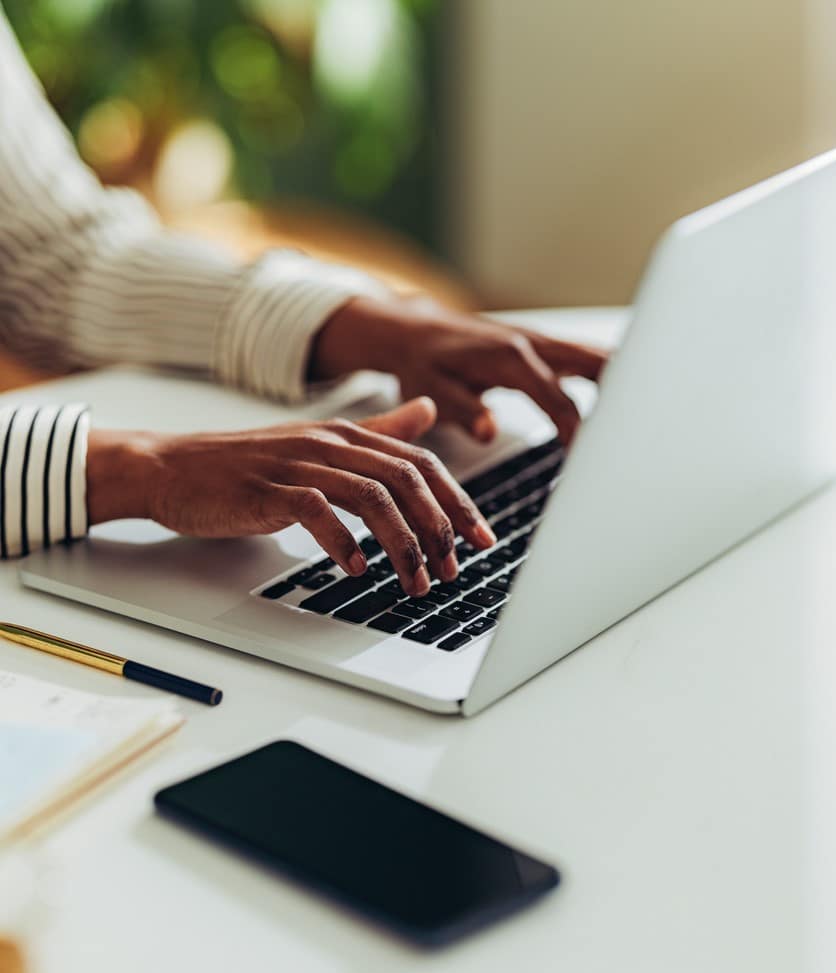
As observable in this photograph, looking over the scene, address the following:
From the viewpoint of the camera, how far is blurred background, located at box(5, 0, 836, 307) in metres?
2.53

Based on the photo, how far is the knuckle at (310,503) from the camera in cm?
65

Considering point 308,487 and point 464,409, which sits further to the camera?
point 464,409

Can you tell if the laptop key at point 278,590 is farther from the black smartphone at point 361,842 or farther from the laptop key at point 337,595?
the black smartphone at point 361,842

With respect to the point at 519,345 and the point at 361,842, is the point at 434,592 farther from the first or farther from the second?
the point at 519,345

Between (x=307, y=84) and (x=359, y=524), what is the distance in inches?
87.4

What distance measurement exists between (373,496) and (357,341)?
397 millimetres

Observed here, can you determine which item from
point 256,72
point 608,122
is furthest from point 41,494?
point 608,122

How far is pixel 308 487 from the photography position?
67 cm

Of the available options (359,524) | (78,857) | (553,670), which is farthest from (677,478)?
(78,857)

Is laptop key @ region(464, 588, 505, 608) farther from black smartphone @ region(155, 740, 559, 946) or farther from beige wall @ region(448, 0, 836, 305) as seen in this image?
beige wall @ region(448, 0, 836, 305)

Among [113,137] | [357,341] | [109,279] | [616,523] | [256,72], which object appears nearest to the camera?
[616,523]

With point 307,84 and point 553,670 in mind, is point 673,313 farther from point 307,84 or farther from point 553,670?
→ point 307,84

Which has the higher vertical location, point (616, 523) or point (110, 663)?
point (616, 523)

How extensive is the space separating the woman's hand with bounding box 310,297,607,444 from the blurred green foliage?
5.04 ft
